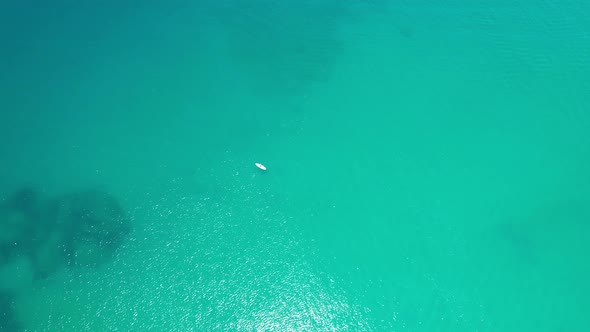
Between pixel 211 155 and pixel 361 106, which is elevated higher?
pixel 361 106

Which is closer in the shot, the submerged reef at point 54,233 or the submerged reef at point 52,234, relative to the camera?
the submerged reef at point 52,234

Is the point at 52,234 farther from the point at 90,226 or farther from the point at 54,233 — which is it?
the point at 90,226

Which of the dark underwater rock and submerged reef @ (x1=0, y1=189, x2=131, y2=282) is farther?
the dark underwater rock

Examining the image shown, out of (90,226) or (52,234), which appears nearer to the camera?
(52,234)

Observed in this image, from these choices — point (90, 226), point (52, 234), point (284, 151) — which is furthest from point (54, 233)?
point (284, 151)

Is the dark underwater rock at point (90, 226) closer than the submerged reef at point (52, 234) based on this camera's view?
No

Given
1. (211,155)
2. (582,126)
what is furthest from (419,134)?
(211,155)

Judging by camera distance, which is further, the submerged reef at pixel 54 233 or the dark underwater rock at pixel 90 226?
the dark underwater rock at pixel 90 226

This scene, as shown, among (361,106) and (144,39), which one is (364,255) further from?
(144,39)
